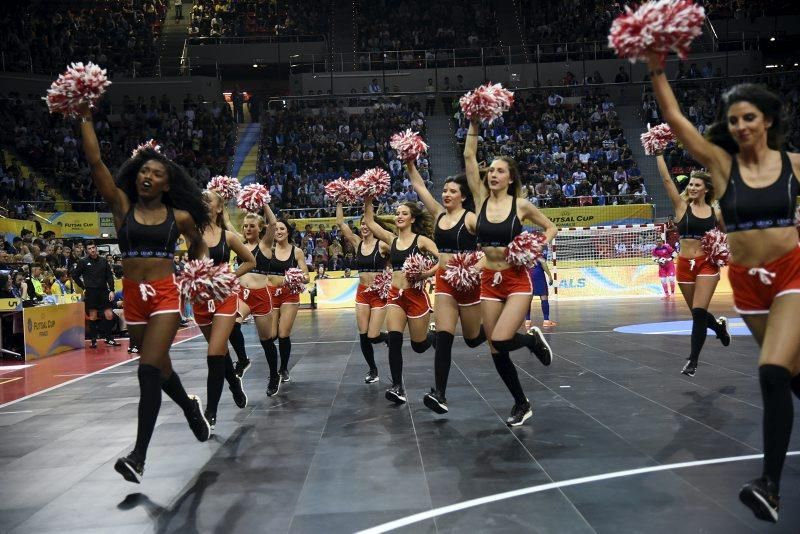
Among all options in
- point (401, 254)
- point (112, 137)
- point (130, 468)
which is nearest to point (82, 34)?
point (112, 137)

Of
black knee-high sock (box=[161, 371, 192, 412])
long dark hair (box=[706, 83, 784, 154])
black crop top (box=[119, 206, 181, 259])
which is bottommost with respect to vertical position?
black knee-high sock (box=[161, 371, 192, 412])

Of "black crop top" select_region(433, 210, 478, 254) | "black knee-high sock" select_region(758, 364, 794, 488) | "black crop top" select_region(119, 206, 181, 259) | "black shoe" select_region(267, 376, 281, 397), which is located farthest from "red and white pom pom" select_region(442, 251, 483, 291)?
"black knee-high sock" select_region(758, 364, 794, 488)

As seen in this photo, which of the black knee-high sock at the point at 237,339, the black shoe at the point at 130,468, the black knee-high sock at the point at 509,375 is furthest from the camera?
the black knee-high sock at the point at 237,339

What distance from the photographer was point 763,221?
11.9 feet

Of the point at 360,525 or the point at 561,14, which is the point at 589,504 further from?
the point at 561,14

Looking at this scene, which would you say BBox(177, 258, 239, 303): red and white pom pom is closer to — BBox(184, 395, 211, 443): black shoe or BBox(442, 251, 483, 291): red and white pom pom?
BBox(184, 395, 211, 443): black shoe

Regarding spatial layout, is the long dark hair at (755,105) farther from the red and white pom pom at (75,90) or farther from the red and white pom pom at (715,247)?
the red and white pom pom at (715,247)

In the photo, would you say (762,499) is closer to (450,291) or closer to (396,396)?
(450,291)

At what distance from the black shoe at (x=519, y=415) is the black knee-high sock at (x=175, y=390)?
89.9 inches

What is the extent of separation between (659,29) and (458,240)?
316cm

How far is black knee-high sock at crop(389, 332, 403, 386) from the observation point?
7.01m

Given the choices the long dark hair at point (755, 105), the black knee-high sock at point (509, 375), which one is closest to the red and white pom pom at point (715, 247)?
the black knee-high sock at point (509, 375)

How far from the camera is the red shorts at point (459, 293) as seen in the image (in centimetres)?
629

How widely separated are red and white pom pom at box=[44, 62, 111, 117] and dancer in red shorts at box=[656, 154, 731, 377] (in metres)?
5.30
